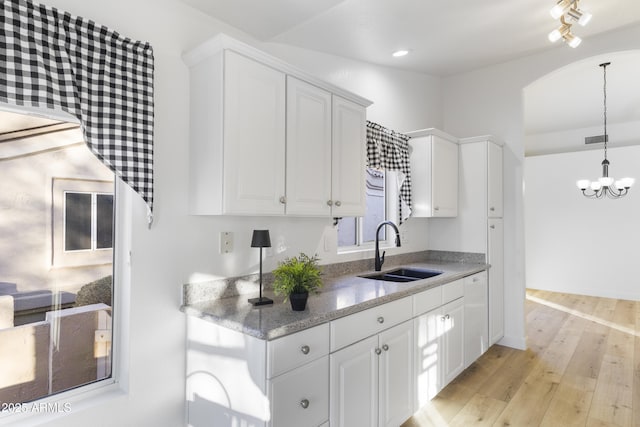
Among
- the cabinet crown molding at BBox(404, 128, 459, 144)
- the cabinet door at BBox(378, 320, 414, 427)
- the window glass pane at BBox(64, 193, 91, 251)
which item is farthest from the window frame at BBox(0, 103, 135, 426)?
the cabinet crown molding at BBox(404, 128, 459, 144)

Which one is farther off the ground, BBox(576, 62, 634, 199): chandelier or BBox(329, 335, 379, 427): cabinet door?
BBox(576, 62, 634, 199): chandelier

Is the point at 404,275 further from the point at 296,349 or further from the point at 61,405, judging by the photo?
the point at 61,405

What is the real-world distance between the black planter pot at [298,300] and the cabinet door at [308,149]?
466mm

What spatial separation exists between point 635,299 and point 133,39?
7.17m

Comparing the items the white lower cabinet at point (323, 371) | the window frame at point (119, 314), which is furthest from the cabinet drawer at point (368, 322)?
the window frame at point (119, 314)

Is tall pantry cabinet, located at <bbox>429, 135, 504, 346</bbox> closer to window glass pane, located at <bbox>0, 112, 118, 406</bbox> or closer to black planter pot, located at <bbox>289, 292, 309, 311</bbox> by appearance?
black planter pot, located at <bbox>289, 292, 309, 311</bbox>

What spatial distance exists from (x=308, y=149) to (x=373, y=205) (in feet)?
4.64

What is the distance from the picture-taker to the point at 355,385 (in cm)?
183

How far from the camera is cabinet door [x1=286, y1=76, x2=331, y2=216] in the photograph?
6.43 feet

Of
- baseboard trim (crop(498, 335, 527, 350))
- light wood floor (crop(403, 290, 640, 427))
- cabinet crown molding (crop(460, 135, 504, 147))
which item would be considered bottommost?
light wood floor (crop(403, 290, 640, 427))

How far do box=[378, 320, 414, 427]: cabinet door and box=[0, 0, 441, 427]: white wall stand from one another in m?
0.93

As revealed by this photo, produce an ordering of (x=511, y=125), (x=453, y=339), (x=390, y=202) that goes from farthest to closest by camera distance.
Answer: (x=511, y=125) → (x=390, y=202) → (x=453, y=339)

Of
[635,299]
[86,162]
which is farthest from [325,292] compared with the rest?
[635,299]

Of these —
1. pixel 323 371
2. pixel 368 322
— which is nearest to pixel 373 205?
pixel 368 322
